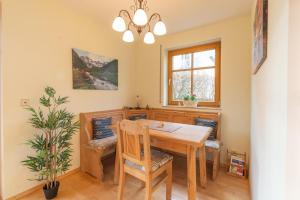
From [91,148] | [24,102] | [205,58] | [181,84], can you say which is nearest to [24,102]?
[24,102]

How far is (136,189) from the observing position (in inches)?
81.4

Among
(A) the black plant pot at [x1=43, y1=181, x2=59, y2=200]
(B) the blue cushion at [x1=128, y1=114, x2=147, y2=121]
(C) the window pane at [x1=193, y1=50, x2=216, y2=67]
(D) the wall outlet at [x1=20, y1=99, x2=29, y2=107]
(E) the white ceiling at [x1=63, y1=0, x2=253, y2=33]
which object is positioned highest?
(E) the white ceiling at [x1=63, y1=0, x2=253, y2=33]

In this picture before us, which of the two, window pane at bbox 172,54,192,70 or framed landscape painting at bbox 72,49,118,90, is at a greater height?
window pane at bbox 172,54,192,70

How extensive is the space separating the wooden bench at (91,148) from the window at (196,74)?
5.58 feet

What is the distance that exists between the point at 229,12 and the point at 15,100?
3.28 meters

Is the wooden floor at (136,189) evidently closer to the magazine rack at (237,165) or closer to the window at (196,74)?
the magazine rack at (237,165)

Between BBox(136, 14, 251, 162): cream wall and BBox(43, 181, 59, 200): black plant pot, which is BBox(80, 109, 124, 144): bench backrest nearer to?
BBox(43, 181, 59, 200): black plant pot

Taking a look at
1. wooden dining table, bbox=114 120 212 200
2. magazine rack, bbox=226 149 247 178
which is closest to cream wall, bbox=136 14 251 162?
A: magazine rack, bbox=226 149 247 178

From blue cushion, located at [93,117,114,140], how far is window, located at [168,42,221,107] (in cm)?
152

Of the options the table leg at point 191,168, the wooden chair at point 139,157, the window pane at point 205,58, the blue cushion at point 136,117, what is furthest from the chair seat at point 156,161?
the window pane at point 205,58

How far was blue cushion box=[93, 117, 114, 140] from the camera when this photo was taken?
2550 millimetres

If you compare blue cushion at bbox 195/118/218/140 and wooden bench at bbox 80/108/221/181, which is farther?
blue cushion at bbox 195/118/218/140

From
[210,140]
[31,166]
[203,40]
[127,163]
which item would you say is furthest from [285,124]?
[203,40]

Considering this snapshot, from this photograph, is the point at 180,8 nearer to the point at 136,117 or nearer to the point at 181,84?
the point at 181,84
